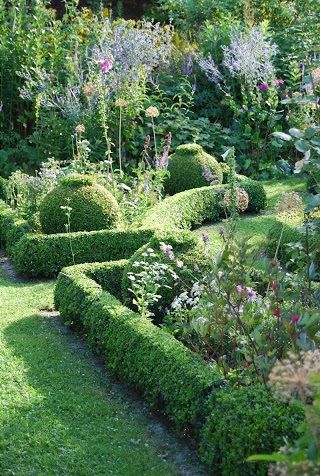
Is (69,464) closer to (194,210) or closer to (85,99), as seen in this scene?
(194,210)

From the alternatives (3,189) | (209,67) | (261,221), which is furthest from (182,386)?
(209,67)

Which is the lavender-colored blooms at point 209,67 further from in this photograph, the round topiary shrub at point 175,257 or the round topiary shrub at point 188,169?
the round topiary shrub at point 175,257

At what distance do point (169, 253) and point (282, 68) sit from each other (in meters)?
8.04

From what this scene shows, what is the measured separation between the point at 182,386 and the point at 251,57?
7574 millimetres

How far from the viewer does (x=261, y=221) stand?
9.08m

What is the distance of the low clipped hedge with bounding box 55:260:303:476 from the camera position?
3.72 metres

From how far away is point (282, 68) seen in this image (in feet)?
41.3

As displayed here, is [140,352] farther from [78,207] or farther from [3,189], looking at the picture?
[3,189]

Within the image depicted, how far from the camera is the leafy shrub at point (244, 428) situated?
367 cm

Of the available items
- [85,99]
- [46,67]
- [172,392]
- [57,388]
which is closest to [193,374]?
[172,392]

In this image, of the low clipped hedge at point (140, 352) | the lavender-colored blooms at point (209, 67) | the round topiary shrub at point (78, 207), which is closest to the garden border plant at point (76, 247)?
the round topiary shrub at point (78, 207)

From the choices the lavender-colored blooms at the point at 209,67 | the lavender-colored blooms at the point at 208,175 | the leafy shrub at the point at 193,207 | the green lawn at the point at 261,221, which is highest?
the lavender-colored blooms at the point at 209,67

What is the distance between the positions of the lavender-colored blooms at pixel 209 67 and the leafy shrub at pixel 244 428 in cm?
820

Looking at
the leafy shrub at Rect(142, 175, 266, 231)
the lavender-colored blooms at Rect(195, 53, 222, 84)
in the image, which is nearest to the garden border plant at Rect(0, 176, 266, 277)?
the leafy shrub at Rect(142, 175, 266, 231)
